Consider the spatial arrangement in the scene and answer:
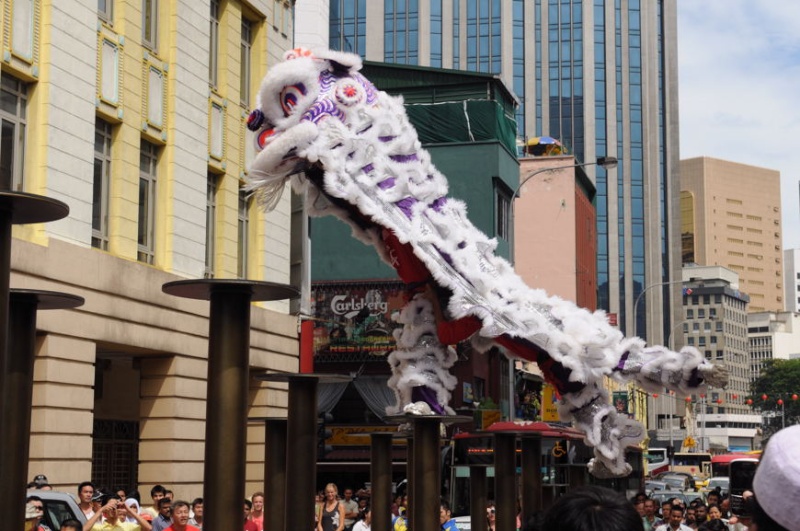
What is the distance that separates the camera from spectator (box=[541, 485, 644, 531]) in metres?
3.08

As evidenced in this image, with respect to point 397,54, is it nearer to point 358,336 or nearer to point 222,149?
point 358,336

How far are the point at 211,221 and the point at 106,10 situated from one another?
4929mm

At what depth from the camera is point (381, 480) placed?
14.3m

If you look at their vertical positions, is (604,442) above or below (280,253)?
below

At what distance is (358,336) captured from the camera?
38.0 meters

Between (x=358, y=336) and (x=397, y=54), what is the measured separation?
6512cm

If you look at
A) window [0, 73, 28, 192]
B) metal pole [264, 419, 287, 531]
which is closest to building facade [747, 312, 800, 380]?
window [0, 73, 28, 192]

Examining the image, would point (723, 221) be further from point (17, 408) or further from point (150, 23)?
point (17, 408)

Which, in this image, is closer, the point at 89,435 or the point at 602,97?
the point at 89,435

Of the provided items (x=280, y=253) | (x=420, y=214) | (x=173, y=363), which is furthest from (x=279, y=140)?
(x=280, y=253)

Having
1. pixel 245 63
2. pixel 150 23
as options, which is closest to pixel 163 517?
pixel 150 23

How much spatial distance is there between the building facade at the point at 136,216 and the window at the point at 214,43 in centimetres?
4

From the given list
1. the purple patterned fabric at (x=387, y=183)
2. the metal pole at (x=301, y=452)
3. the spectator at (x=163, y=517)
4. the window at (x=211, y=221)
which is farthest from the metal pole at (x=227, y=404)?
the window at (x=211, y=221)

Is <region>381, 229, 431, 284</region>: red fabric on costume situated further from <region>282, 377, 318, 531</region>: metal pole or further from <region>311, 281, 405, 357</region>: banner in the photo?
<region>311, 281, 405, 357</region>: banner
